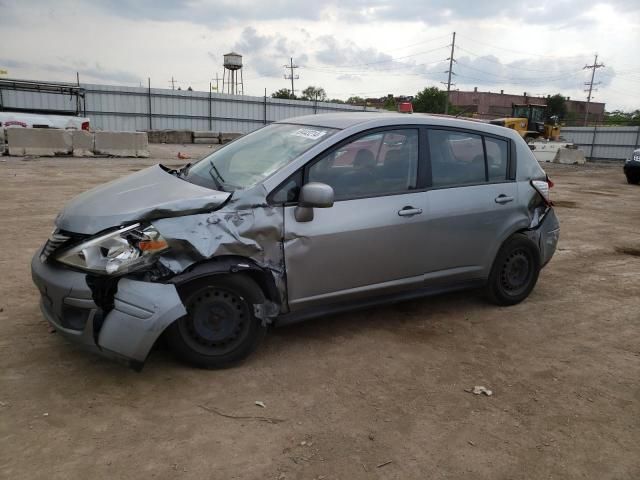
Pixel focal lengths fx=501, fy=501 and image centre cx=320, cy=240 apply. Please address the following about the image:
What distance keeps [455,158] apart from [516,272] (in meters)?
1.32

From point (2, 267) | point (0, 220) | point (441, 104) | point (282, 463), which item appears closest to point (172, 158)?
point (0, 220)

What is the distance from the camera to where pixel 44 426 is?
2.67 m

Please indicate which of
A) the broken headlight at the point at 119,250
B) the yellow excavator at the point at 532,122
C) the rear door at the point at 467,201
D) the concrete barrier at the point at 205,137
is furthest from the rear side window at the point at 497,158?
the yellow excavator at the point at 532,122

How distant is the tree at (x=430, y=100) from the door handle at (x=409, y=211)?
64053 millimetres

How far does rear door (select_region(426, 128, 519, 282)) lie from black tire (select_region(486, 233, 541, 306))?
16 cm

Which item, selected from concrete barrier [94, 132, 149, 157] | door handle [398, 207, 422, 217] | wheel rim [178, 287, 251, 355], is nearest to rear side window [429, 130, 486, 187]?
door handle [398, 207, 422, 217]

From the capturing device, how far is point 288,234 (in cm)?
337

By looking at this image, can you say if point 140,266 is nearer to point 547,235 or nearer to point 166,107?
point 547,235

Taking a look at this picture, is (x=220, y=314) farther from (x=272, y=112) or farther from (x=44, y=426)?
(x=272, y=112)

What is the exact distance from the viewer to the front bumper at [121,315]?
9.53ft

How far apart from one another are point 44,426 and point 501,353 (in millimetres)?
3074

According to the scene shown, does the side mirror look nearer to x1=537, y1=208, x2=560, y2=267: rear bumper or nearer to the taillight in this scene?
the taillight

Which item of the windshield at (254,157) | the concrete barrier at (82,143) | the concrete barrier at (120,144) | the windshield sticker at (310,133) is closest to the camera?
the windshield at (254,157)

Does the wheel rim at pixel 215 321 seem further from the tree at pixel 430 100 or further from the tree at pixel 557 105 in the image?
the tree at pixel 557 105
